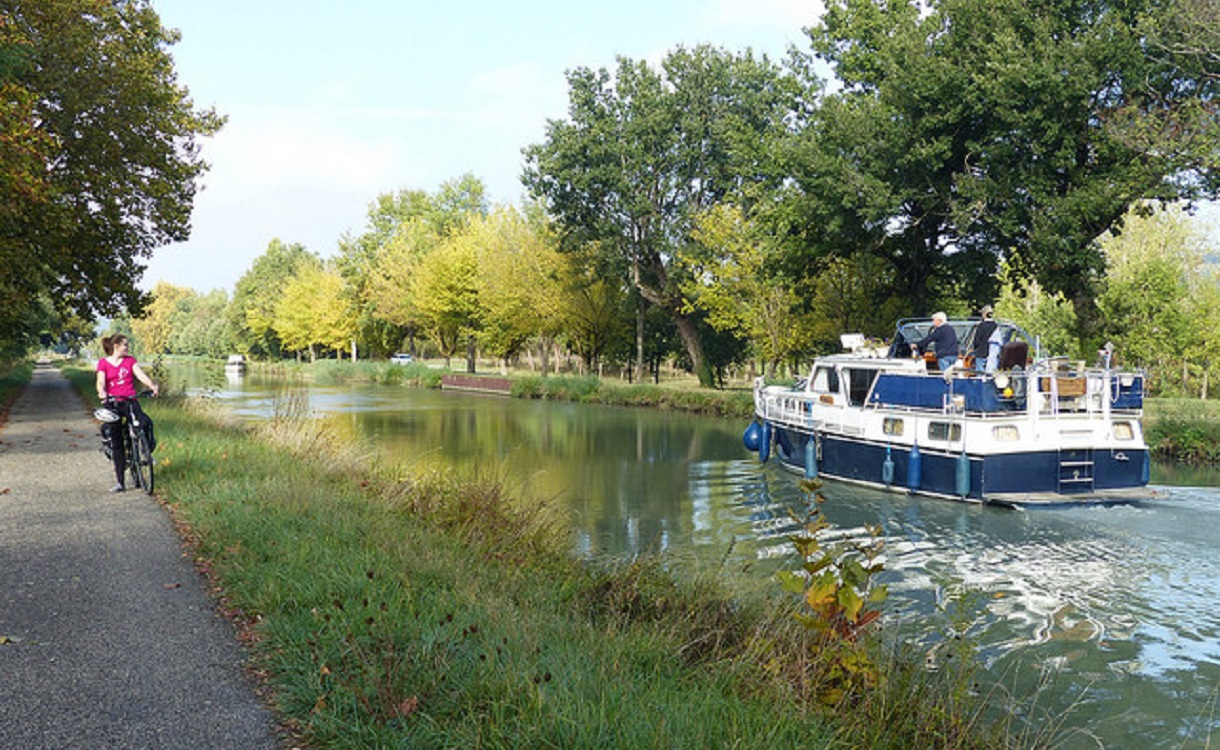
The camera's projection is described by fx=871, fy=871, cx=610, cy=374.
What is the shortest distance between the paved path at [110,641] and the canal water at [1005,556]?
4.18 m

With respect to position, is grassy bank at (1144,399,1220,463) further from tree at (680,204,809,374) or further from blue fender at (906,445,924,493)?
tree at (680,204,809,374)

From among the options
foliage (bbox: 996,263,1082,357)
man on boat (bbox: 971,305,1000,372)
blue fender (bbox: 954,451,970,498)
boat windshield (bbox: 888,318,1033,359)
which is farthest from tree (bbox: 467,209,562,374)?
blue fender (bbox: 954,451,970,498)

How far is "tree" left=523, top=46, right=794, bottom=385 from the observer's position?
41.3 meters

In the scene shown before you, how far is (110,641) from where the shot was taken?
5348 millimetres

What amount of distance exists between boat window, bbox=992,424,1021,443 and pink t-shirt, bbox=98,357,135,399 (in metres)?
14.6

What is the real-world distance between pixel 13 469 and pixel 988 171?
947 inches

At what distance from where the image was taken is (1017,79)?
22312 millimetres

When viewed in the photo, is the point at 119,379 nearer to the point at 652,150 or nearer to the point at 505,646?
the point at 505,646

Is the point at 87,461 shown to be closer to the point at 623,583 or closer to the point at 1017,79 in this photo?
the point at 623,583

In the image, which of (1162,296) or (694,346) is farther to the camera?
(694,346)

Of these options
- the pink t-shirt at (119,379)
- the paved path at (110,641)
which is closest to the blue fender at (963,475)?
the paved path at (110,641)

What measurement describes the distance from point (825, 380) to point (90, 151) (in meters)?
18.6

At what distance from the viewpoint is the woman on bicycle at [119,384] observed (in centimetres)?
1079

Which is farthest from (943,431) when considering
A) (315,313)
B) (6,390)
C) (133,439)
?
(315,313)
